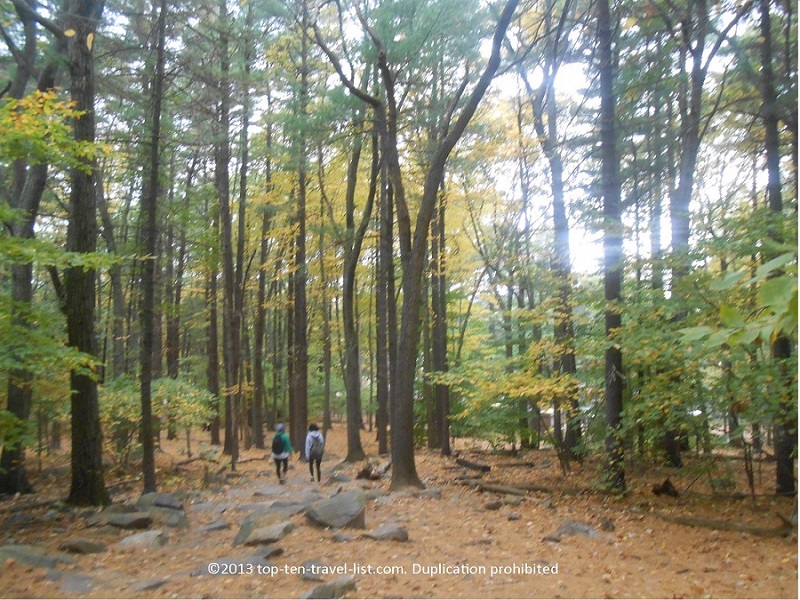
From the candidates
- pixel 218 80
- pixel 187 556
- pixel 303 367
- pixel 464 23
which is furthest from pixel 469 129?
pixel 187 556

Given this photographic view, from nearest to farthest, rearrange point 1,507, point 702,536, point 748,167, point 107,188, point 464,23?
point 702,536, point 1,507, point 464,23, point 748,167, point 107,188

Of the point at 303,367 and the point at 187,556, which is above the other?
the point at 303,367

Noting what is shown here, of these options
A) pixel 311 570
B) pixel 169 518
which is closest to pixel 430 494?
pixel 169 518

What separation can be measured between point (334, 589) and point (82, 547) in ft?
11.9

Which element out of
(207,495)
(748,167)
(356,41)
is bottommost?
(207,495)

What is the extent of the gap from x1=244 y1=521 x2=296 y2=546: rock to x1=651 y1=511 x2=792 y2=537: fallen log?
553 centimetres

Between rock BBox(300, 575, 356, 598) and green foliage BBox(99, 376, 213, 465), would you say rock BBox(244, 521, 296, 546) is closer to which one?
rock BBox(300, 575, 356, 598)

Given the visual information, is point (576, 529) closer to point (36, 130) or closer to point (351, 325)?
point (36, 130)

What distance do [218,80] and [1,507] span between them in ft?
33.2

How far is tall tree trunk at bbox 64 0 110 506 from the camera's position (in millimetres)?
10234

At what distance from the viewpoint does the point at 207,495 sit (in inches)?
491

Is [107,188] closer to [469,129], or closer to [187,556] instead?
[469,129]

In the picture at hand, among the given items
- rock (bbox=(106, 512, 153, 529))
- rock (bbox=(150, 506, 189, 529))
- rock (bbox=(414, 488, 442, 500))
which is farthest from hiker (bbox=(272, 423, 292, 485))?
rock (bbox=(106, 512, 153, 529))

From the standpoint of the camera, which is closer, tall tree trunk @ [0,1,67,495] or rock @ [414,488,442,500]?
tall tree trunk @ [0,1,67,495]
